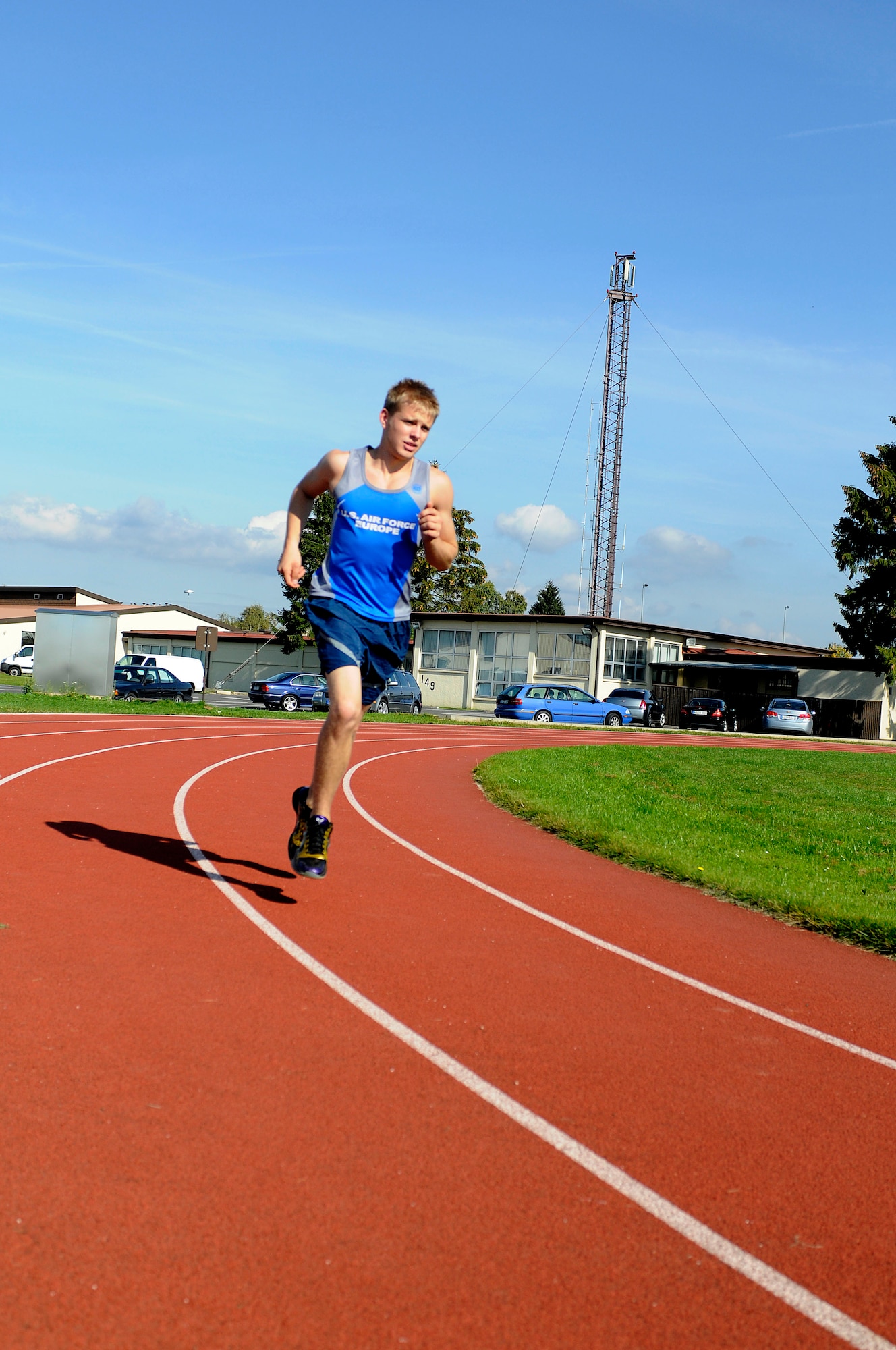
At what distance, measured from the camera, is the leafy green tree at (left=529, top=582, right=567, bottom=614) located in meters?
119

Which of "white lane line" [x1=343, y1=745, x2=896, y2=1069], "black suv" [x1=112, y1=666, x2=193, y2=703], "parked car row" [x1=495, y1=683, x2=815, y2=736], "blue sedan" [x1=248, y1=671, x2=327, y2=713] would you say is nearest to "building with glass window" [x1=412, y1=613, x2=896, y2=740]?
"parked car row" [x1=495, y1=683, x2=815, y2=736]

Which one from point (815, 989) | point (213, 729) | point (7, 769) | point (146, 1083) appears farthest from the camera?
point (213, 729)

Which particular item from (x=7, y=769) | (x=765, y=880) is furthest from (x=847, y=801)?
(x=7, y=769)

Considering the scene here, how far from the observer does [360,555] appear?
227 inches

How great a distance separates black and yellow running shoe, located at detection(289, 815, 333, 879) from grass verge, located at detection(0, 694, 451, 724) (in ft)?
62.9

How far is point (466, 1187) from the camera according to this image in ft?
9.43

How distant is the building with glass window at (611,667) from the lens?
51.4 m

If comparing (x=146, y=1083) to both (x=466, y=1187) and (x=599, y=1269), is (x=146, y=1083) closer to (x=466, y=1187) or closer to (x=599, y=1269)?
(x=466, y=1187)

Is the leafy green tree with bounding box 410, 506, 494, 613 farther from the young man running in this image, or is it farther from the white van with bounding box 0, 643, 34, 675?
the young man running

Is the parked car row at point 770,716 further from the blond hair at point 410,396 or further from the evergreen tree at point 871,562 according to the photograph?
the blond hair at point 410,396

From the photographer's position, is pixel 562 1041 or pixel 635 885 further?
pixel 635 885

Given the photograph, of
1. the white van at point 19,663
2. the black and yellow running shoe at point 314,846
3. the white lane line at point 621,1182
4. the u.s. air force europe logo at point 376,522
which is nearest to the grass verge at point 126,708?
the black and yellow running shoe at point 314,846

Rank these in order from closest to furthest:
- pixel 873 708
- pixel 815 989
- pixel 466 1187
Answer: pixel 466 1187 → pixel 815 989 → pixel 873 708

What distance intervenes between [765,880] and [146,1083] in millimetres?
5754
